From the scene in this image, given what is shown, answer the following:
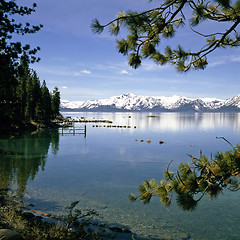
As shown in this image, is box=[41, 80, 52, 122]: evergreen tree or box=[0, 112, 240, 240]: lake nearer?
box=[0, 112, 240, 240]: lake

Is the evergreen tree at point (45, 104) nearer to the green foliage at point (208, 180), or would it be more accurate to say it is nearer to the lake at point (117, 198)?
the lake at point (117, 198)

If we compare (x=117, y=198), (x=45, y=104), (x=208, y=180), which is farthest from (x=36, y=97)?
(x=208, y=180)

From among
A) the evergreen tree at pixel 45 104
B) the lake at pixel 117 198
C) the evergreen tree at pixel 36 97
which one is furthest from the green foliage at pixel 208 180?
the evergreen tree at pixel 45 104

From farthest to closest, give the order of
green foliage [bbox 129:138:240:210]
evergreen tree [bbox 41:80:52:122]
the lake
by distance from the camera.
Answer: evergreen tree [bbox 41:80:52:122] < the lake < green foliage [bbox 129:138:240:210]

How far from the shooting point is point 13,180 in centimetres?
1905

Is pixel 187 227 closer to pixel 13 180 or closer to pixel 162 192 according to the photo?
pixel 162 192

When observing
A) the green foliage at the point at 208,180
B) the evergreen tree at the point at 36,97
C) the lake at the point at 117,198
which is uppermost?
the evergreen tree at the point at 36,97

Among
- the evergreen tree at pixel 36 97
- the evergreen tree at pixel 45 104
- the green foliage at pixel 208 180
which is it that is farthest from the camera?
the evergreen tree at pixel 45 104

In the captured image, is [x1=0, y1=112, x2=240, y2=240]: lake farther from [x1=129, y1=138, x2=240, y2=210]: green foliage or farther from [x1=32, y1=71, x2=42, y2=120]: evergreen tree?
[x1=32, y1=71, x2=42, y2=120]: evergreen tree

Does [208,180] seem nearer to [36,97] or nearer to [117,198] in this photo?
[117,198]

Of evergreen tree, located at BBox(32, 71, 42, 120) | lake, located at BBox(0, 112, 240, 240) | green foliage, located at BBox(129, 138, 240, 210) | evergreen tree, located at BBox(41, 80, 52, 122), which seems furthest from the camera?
evergreen tree, located at BBox(41, 80, 52, 122)

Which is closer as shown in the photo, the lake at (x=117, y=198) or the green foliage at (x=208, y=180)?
the green foliage at (x=208, y=180)

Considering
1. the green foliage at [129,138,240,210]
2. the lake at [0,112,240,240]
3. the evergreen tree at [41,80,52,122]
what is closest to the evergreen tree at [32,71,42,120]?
the evergreen tree at [41,80,52,122]

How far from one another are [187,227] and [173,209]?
2238 millimetres
